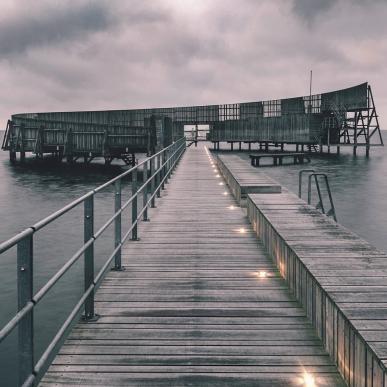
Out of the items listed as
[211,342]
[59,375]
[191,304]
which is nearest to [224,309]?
[191,304]

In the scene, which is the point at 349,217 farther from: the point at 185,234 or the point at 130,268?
the point at 130,268

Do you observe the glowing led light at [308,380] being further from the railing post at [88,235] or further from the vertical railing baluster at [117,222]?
the vertical railing baluster at [117,222]

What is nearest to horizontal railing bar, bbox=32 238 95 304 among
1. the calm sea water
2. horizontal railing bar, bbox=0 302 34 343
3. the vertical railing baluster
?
horizontal railing bar, bbox=0 302 34 343

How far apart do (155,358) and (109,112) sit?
78953 millimetres

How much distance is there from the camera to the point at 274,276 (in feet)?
20.2

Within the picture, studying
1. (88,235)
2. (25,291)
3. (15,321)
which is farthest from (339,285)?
(15,321)

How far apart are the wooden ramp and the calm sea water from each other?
2.91m

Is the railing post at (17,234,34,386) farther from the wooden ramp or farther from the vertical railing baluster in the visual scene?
the vertical railing baluster

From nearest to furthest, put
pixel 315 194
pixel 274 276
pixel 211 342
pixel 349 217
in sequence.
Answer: pixel 211 342, pixel 274 276, pixel 349 217, pixel 315 194

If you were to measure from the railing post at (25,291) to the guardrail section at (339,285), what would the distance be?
216 cm

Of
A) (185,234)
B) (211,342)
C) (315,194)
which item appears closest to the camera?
(211,342)

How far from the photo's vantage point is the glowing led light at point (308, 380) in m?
3.51

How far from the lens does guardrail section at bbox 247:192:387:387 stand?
332 centimetres

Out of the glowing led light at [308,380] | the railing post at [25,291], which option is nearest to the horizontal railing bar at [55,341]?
the railing post at [25,291]
